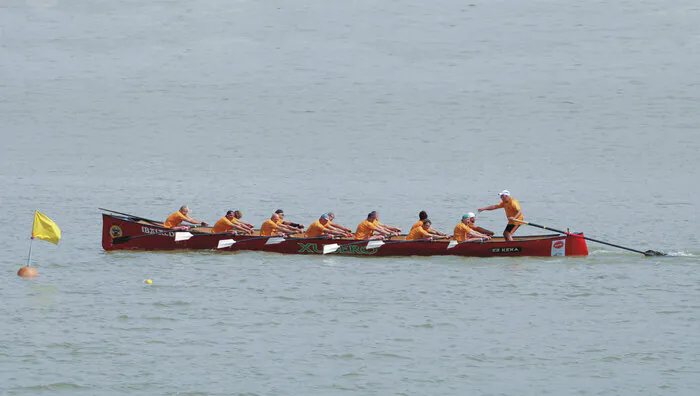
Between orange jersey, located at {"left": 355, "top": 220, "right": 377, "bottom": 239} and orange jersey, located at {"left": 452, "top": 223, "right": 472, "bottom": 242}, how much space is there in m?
2.70

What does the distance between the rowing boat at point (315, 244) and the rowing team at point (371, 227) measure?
276 millimetres

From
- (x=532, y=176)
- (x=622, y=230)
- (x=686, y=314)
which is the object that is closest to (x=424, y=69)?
(x=532, y=176)

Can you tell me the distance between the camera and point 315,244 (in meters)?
37.4

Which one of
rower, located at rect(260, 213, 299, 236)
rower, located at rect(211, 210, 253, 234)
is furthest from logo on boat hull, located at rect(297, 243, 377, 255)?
rower, located at rect(211, 210, 253, 234)

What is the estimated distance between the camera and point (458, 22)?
112 meters

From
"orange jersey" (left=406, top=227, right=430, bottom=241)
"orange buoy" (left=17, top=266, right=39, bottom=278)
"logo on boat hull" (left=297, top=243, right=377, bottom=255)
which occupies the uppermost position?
"orange jersey" (left=406, top=227, right=430, bottom=241)

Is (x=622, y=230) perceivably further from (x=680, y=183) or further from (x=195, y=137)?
(x=195, y=137)

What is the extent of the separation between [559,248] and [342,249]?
681 cm

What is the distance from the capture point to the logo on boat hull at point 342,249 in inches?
1470

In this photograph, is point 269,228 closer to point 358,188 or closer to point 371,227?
point 371,227

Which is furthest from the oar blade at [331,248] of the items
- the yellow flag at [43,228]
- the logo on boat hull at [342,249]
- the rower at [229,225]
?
the yellow flag at [43,228]

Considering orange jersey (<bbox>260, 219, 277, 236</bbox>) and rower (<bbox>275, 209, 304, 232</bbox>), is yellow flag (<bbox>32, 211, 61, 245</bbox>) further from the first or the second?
rower (<bbox>275, 209, 304, 232</bbox>)

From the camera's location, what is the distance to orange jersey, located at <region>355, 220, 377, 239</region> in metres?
37.4

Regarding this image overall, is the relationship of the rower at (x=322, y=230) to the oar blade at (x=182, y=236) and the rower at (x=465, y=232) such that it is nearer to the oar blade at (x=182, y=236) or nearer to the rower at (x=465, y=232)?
the rower at (x=465, y=232)
